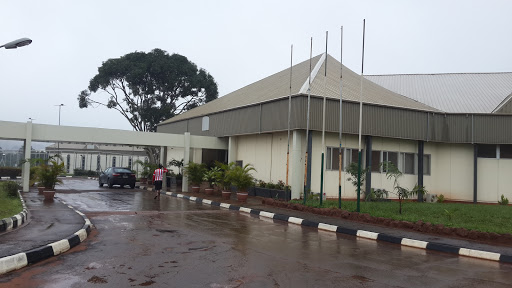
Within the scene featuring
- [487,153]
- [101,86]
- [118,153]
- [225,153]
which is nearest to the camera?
[487,153]

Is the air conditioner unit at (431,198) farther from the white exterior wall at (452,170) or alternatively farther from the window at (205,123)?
the window at (205,123)

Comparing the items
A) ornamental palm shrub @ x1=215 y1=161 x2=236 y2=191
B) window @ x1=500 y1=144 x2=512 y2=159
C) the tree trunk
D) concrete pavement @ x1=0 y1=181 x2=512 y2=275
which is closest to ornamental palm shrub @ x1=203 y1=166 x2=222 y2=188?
ornamental palm shrub @ x1=215 y1=161 x2=236 y2=191

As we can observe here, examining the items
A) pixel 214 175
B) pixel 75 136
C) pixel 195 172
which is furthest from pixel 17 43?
pixel 195 172

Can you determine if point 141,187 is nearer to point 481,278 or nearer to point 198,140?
point 198,140

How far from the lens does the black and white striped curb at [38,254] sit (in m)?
6.27

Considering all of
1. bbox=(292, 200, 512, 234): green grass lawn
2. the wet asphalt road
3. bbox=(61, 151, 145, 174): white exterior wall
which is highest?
bbox=(61, 151, 145, 174): white exterior wall

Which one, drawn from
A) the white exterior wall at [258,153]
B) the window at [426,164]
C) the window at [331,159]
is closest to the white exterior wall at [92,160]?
the white exterior wall at [258,153]

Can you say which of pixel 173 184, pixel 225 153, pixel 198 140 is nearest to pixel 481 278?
pixel 198 140

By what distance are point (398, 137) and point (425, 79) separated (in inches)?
528

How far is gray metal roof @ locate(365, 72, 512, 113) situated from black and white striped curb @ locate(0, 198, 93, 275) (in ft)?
71.5

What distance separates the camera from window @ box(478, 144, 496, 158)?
21.8 metres

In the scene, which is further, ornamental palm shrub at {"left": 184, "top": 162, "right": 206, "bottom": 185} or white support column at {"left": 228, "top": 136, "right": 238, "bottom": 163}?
white support column at {"left": 228, "top": 136, "right": 238, "bottom": 163}

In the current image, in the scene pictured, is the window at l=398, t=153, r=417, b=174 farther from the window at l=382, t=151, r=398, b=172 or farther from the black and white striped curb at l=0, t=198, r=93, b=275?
the black and white striped curb at l=0, t=198, r=93, b=275

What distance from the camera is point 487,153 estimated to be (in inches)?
861
